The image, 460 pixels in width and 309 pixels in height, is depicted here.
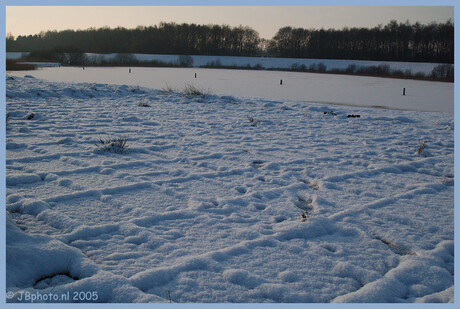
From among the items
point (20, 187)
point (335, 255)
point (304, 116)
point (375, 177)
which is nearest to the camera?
point (335, 255)

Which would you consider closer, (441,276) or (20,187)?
(441,276)

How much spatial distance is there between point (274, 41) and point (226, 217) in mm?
78826

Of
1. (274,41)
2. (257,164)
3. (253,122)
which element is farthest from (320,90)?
(274,41)

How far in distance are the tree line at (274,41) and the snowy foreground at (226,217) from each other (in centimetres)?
4882

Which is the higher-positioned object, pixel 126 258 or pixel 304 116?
pixel 304 116

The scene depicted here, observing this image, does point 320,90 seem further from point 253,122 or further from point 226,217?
point 226,217

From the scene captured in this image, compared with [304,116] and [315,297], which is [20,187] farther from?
[304,116]

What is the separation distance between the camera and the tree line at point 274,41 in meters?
51.0

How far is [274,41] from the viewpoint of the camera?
77.6 meters

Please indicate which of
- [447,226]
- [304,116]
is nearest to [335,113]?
[304,116]

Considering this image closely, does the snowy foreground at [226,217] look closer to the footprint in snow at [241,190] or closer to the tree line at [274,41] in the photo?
the footprint in snow at [241,190]

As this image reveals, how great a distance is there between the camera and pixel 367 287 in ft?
8.00

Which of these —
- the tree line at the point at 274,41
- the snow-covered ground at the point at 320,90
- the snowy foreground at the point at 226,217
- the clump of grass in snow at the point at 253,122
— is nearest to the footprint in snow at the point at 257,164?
the snowy foreground at the point at 226,217

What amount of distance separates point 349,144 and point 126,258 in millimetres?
5258
